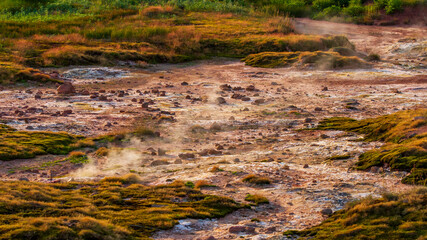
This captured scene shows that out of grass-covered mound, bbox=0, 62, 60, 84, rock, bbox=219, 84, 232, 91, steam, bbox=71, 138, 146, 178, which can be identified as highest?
grass-covered mound, bbox=0, 62, 60, 84

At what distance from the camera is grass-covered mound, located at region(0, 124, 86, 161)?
12078mm

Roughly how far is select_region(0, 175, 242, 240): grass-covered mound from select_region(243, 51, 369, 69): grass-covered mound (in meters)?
19.2

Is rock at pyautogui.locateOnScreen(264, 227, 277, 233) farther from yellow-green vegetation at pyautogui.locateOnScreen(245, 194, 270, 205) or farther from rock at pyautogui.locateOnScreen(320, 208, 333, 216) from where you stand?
yellow-green vegetation at pyautogui.locateOnScreen(245, 194, 270, 205)

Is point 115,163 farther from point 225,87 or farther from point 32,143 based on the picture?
point 225,87

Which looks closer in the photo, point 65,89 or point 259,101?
point 259,101

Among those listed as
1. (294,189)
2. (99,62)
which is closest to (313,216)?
(294,189)

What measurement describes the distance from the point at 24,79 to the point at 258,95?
11.0 m

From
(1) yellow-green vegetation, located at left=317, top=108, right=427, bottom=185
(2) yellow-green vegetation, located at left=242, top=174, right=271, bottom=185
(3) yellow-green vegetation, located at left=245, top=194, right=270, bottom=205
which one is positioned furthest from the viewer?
(2) yellow-green vegetation, located at left=242, top=174, right=271, bottom=185

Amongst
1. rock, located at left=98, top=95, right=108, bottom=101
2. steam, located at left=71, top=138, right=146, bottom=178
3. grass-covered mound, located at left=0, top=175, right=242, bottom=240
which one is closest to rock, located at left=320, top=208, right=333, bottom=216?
grass-covered mound, located at left=0, top=175, right=242, bottom=240

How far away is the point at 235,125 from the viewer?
15.7 m

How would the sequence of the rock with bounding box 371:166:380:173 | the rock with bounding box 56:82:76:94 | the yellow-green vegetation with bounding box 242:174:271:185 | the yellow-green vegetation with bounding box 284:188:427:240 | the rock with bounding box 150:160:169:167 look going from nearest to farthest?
the yellow-green vegetation with bounding box 284:188:427:240 < the yellow-green vegetation with bounding box 242:174:271:185 < the rock with bounding box 371:166:380:173 < the rock with bounding box 150:160:169:167 < the rock with bounding box 56:82:76:94

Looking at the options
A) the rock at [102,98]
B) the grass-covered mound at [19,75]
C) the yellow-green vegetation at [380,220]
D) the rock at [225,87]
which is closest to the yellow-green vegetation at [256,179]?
the yellow-green vegetation at [380,220]

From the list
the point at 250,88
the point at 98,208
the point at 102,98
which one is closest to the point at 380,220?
the point at 98,208

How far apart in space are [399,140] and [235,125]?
585 centimetres
